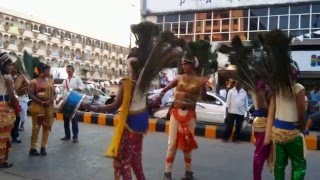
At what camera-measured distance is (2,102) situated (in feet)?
18.2

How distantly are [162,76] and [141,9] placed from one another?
2543 cm

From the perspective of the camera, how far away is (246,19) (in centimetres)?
2603

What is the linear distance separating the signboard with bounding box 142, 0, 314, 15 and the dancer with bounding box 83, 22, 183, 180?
2242cm

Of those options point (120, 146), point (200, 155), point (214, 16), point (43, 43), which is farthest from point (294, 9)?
point (43, 43)

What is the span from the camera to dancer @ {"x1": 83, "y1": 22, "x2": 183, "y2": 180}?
3.95 m

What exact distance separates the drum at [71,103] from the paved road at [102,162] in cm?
73

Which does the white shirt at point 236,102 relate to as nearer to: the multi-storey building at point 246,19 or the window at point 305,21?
the multi-storey building at point 246,19

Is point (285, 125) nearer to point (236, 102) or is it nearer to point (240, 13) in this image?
point (236, 102)

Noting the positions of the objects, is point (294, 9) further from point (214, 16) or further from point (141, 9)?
point (141, 9)

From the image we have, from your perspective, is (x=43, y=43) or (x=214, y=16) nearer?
(x=214, y=16)

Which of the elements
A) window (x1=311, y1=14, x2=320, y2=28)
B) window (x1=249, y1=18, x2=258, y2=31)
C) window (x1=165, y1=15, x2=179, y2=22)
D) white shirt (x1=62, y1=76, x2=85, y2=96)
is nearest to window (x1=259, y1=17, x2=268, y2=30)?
window (x1=249, y1=18, x2=258, y2=31)

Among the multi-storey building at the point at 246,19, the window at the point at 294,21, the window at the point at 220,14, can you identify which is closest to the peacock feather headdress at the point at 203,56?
the multi-storey building at the point at 246,19

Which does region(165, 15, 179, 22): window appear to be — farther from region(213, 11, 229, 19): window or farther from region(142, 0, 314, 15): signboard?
region(213, 11, 229, 19): window

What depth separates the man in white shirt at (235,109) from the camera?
30.7 feet
